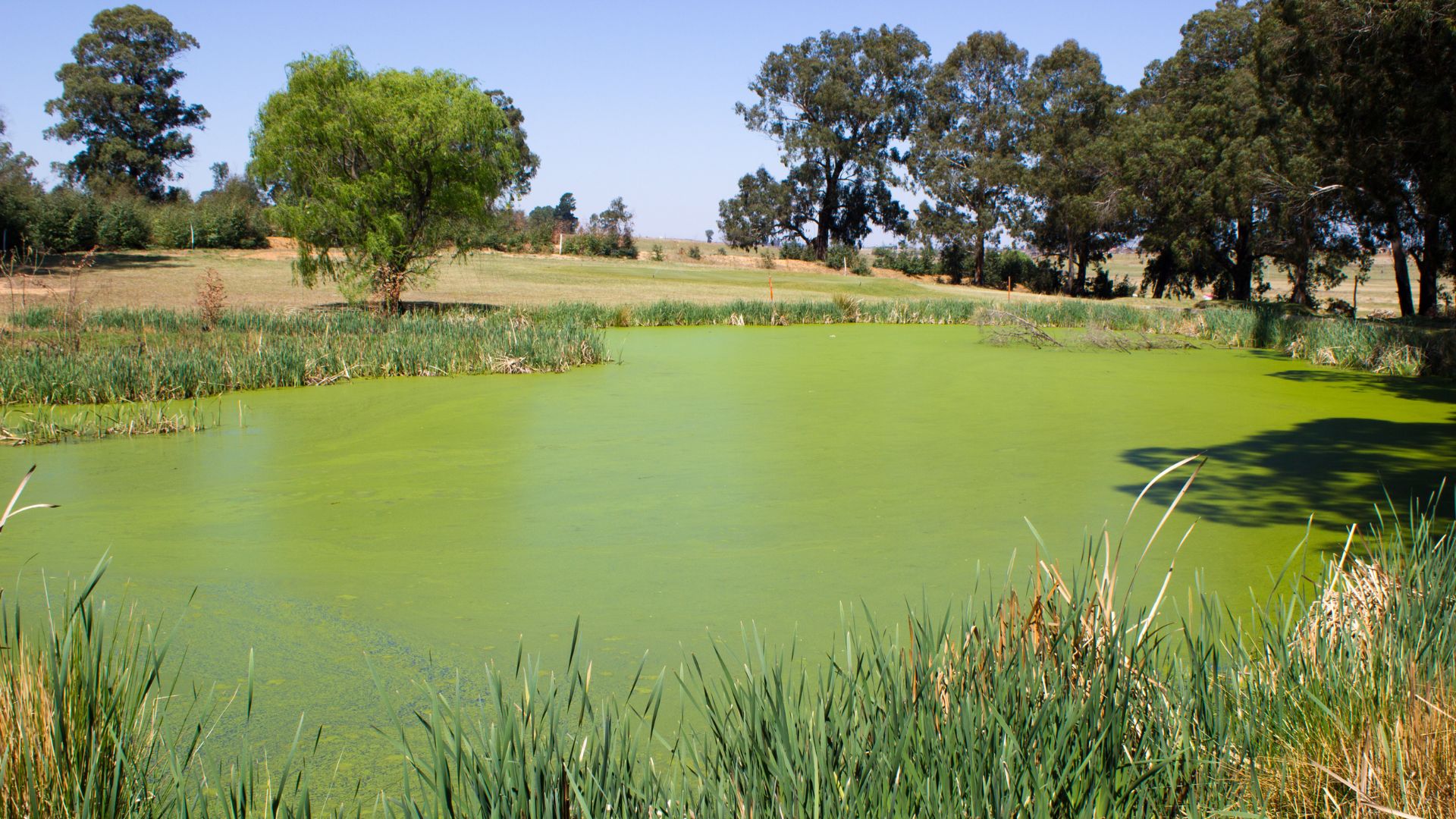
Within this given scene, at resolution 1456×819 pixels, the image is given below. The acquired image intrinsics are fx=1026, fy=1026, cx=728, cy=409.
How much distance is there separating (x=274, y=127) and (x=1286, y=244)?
18186 mm

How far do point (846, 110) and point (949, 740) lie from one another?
36.3 m

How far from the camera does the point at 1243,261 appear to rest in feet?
78.7

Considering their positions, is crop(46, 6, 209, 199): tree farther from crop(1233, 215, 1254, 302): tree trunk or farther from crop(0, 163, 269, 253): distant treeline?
crop(1233, 215, 1254, 302): tree trunk

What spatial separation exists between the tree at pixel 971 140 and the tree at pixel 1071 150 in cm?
98

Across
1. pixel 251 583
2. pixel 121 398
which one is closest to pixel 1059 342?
pixel 121 398

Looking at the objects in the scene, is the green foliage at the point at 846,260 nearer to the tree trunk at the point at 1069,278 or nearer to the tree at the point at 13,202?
the tree trunk at the point at 1069,278

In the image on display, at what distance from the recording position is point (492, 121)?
14.2 m

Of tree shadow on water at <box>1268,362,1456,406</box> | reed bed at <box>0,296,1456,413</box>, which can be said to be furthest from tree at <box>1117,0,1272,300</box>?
tree shadow on water at <box>1268,362,1456,406</box>

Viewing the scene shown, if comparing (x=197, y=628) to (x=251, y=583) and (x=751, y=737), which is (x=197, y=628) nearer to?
(x=251, y=583)

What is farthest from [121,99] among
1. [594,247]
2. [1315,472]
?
[1315,472]

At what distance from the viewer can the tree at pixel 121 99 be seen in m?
32.9

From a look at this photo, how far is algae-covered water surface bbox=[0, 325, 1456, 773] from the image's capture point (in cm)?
327

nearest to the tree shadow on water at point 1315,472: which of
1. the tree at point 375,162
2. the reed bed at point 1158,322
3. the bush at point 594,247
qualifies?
the reed bed at point 1158,322

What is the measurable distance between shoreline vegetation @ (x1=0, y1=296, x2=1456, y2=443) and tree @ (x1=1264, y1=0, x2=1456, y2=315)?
183cm
